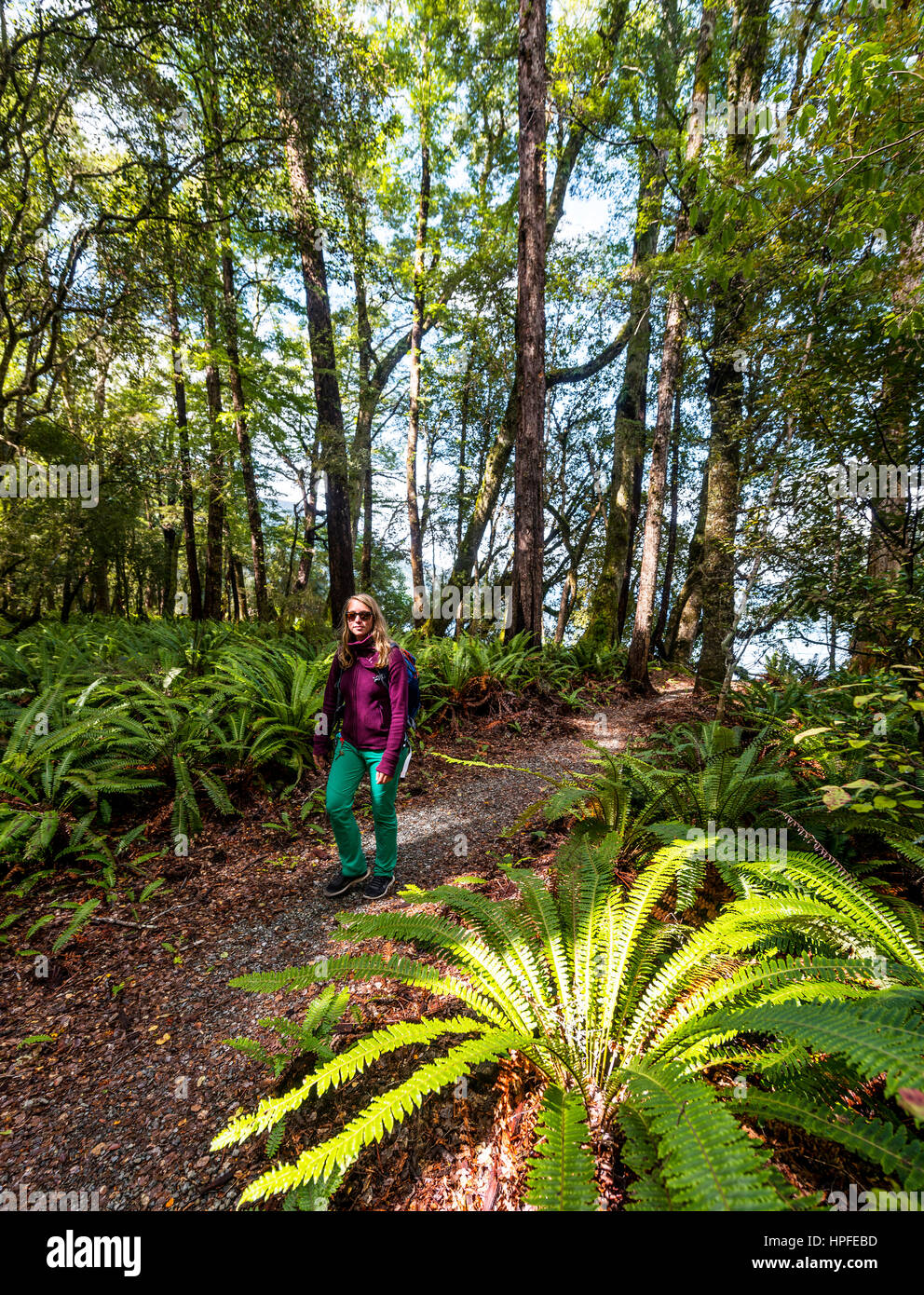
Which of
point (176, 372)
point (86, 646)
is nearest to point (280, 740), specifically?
point (86, 646)

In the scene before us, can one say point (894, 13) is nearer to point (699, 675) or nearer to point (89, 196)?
point (699, 675)

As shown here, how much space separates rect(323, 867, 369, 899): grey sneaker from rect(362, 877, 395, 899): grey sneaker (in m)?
0.11

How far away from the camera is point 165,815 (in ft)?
11.7

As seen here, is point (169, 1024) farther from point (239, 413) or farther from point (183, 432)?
point (183, 432)

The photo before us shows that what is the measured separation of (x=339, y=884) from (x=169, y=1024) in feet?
3.56

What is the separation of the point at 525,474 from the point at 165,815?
625cm

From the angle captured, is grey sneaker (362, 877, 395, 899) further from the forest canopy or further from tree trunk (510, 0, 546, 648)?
tree trunk (510, 0, 546, 648)

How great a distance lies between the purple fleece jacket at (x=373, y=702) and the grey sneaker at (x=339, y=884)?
0.88 meters

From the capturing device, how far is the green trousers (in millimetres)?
2971

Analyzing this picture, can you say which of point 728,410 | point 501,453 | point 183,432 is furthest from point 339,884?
point 501,453

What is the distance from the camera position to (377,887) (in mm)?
3041

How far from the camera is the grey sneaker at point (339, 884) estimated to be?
3.05m

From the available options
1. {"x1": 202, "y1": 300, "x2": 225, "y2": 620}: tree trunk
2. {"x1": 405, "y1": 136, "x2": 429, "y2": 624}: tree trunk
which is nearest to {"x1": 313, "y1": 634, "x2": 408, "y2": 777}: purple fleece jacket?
{"x1": 202, "y1": 300, "x2": 225, "y2": 620}: tree trunk

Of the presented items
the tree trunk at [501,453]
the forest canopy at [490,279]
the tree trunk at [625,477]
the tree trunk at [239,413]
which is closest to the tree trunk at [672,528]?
the forest canopy at [490,279]
